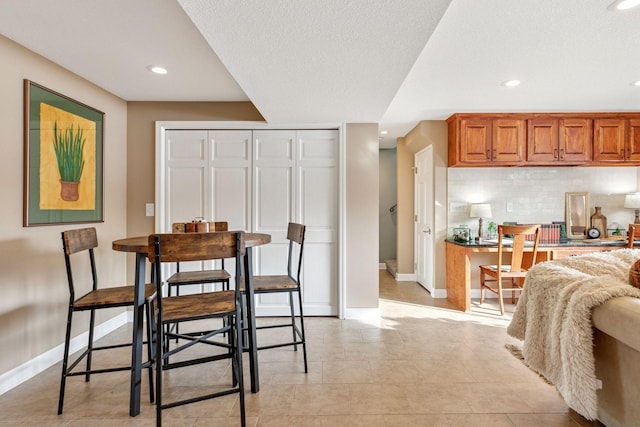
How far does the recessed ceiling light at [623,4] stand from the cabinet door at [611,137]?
2.59 m

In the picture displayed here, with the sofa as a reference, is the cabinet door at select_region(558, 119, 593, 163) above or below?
above

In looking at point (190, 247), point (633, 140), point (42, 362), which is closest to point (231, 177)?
point (190, 247)

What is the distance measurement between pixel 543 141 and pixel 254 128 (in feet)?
11.1

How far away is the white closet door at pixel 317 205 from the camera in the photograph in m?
3.50

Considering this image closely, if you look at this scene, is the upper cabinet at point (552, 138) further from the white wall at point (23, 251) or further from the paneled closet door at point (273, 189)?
the white wall at point (23, 251)

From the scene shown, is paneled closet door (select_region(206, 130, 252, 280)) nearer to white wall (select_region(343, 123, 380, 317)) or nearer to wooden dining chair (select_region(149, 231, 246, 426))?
white wall (select_region(343, 123, 380, 317))

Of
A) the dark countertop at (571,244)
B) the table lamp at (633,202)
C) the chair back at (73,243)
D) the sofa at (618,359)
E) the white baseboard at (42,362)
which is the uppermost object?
the table lamp at (633,202)

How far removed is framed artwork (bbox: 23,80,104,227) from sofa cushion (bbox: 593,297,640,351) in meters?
3.39

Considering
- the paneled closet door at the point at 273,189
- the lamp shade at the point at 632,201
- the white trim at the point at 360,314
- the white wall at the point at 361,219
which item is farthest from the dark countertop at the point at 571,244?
the paneled closet door at the point at 273,189

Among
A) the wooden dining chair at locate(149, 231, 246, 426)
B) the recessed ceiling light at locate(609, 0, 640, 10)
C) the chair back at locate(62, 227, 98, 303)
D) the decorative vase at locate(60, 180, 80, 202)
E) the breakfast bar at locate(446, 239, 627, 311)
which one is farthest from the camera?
the breakfast bar at locate(446, 239, 627, 311)

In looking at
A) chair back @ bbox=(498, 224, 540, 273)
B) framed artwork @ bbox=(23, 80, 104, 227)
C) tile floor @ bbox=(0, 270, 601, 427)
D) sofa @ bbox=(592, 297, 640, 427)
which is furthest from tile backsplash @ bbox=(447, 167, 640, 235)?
framed artwork @ bbox=(23, 80, 104, 227)

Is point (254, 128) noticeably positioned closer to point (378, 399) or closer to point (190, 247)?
point (190, 247)

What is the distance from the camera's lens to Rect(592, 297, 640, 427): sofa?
132 centimetres

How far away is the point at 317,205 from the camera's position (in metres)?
3.51
